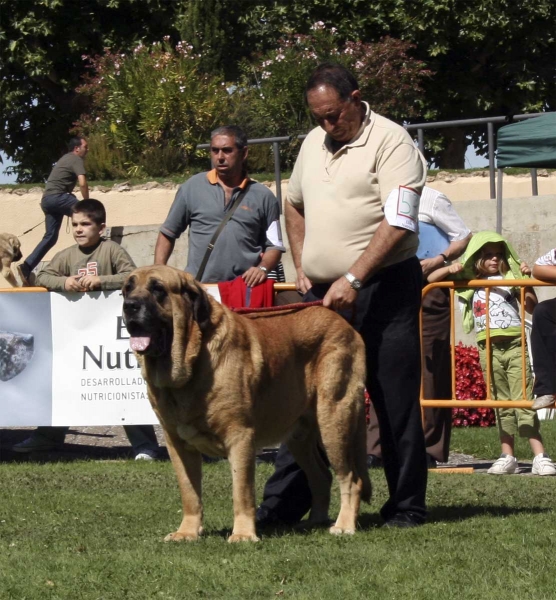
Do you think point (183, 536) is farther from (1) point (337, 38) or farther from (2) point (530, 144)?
(1) point (337, 38)

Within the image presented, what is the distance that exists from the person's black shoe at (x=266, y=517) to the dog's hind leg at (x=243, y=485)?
664 mm

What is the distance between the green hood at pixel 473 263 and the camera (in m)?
8.90

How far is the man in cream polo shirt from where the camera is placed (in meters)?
5.67

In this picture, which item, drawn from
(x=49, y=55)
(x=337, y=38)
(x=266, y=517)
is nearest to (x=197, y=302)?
(x=266, y=517)

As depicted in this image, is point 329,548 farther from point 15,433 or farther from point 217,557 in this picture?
point 15,433

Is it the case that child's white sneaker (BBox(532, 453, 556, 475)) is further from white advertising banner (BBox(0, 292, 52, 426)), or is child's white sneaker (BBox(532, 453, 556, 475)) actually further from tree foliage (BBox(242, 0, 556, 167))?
tree foliage (BBox(242, 0, 556, 167))

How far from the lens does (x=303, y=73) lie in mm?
18766

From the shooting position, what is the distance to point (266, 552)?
5.27m

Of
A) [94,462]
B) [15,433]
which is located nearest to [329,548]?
[94,462]

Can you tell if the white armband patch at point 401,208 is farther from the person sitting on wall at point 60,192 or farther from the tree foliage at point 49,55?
the tree foliage at point 49,55

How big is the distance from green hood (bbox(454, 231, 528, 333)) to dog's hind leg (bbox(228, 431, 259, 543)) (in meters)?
3.82

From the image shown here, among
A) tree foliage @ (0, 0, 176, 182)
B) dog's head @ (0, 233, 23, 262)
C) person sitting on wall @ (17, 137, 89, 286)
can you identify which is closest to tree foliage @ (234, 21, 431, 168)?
person sitting on wall @ (17, 137, 89, 286)

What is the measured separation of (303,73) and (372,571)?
1468 centimetres

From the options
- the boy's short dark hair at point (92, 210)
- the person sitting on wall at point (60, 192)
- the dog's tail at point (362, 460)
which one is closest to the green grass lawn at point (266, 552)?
the dog's tail at point (362, 460)
